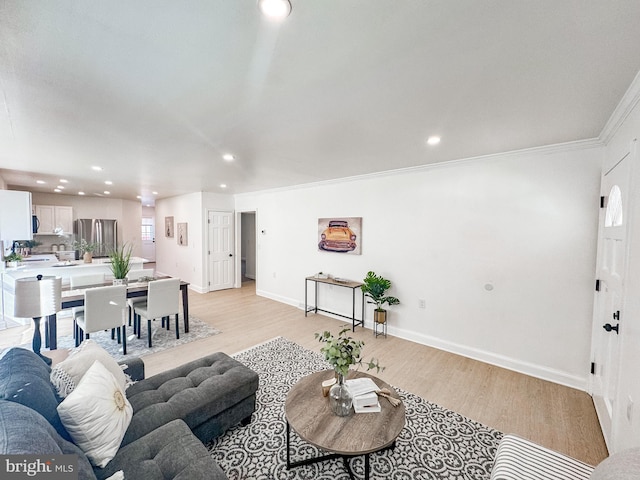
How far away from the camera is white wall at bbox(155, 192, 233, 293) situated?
6441mm

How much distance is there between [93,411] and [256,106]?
2048mm

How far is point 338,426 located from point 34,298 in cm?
281

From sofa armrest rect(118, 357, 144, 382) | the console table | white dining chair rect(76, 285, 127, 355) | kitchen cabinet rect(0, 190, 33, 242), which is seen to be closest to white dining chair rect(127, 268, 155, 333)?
white dining chair rect(76, 285, 127, 355)

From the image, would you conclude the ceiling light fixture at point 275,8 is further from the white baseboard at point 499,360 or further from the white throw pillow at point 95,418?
the white baseboard at point 499,360

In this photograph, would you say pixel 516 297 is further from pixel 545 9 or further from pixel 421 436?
pixel 545 9

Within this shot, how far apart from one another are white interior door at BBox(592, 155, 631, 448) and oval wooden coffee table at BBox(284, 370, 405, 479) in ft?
5.55

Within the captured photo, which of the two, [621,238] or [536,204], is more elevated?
[536,204]

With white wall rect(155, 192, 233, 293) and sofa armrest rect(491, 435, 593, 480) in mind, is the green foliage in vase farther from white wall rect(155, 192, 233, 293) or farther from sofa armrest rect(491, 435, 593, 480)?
white wall rect(155, 192, 233, 293)

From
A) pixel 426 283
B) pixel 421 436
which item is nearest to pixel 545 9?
pixel 421 436

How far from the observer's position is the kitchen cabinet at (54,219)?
704 centimetres

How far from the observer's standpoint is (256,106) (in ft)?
6.42

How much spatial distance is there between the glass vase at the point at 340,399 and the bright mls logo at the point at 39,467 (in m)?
1.26

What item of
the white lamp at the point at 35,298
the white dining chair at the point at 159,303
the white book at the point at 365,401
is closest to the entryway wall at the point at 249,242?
the white dining chair at the point at 159,303

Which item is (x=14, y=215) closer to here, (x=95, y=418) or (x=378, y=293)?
(x=95, y=418)
